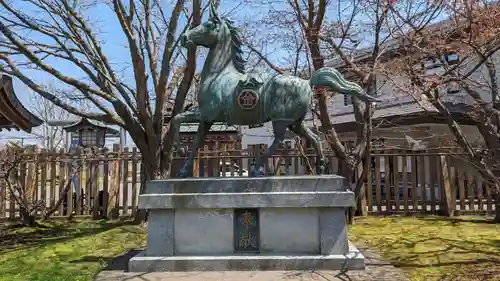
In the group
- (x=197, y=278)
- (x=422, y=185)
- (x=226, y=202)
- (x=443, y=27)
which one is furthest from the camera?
(x=422, y=185)

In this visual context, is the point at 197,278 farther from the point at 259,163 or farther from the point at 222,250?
the point at 259,163

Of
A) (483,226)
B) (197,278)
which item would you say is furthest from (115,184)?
(483,226)

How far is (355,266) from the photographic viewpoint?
16.9ft

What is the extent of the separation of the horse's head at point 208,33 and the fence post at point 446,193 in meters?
7.44

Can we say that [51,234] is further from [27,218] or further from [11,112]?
[11,112]

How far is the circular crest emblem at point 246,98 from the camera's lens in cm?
562

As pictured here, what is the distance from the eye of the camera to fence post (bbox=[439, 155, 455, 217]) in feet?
34.0

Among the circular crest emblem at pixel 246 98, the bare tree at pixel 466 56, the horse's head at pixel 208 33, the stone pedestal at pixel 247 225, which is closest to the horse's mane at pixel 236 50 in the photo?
the horse's head at pixel 208 33

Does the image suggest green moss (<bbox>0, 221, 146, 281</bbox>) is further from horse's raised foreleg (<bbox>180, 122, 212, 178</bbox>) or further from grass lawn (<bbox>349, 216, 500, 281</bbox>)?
grass lawn (<bbox>349, 216, 500, 281</bbox>)

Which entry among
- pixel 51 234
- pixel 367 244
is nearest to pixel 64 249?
pixel 51 234

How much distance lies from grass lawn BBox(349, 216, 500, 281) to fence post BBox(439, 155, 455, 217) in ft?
2.40

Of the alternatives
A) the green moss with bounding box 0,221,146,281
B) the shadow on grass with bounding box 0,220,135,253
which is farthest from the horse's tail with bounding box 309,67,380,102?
the shadow on grass with bounding box 0,220,135,253

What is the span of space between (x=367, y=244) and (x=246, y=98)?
3.54 metres

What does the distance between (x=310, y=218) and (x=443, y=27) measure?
6.18 meters
